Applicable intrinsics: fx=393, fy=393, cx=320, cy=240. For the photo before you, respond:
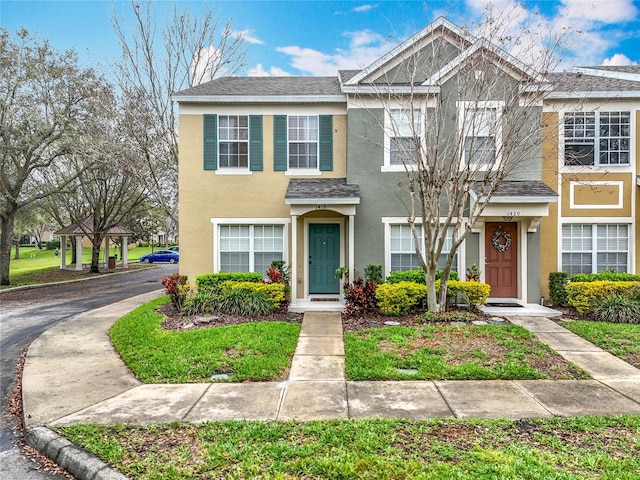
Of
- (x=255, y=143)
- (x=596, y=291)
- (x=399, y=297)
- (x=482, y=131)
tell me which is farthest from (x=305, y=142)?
(x=596, y=291)

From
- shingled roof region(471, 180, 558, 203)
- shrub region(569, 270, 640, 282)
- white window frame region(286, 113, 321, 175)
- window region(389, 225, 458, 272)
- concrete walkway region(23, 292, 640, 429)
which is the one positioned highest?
white window frame region(286, 113, 321, 175)

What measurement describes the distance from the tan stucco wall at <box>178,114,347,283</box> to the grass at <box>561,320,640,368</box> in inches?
309

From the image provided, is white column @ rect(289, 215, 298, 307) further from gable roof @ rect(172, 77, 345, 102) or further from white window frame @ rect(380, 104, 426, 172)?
gable roof @ rect(172, 77, 345, 102)

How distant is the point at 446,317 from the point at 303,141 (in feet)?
22.1

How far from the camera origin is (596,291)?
401 inches

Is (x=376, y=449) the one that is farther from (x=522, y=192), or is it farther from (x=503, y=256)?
(x=503, y=256)

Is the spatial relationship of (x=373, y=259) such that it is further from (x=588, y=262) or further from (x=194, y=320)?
(x=588, y=262)

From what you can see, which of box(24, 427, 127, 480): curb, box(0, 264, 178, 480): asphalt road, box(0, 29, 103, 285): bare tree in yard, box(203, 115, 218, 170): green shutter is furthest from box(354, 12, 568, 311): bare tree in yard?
box(0, 29, 103, 285): bare tree in yard

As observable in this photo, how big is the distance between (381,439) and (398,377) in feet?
6.60

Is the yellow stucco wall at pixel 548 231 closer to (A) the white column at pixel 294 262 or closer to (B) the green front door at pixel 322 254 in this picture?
(B) the green front door at pixel 322 254

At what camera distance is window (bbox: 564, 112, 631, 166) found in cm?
1156

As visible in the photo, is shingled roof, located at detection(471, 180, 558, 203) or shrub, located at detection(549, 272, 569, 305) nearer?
shingled roof, located at detection(471, 180, 558, 203)

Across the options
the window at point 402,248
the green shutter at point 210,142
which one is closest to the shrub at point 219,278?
the green shutter at point 210,142

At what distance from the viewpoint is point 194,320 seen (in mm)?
9867
